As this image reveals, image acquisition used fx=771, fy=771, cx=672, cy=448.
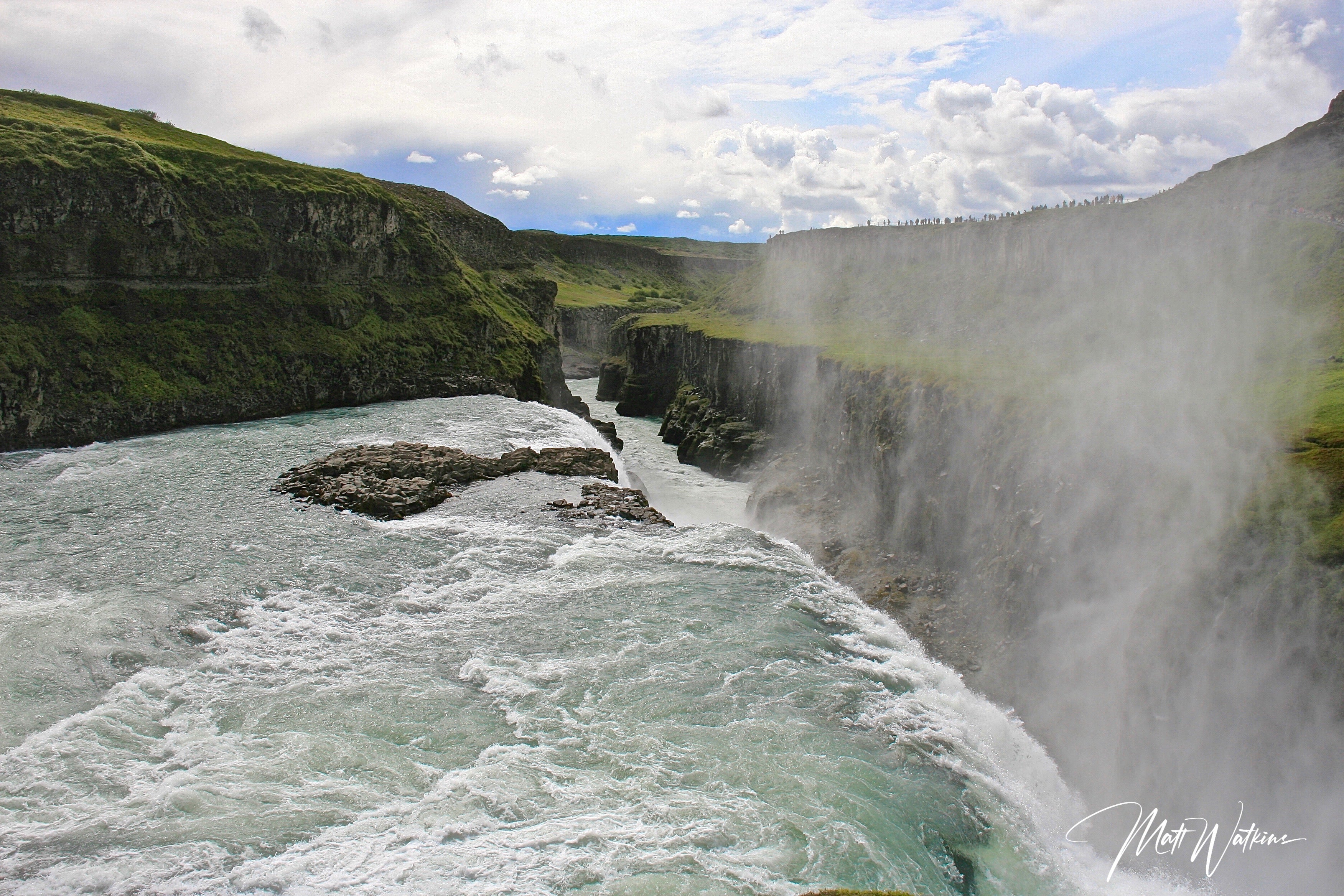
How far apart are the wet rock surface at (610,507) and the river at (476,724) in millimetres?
1355

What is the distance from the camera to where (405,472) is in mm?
27781

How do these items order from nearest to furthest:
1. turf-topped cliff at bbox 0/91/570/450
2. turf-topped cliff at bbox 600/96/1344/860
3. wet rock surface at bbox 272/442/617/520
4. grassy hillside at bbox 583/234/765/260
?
turf-topped cliff at bbox 600/96/1344/860
wet rock surface at bbox 272/442/617/520
turf-topped cliff at bbox 0/91/570/450
grassy hillside at bbox 583/234/765/260

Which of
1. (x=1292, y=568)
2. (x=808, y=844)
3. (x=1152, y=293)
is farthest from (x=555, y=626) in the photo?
(x=1152, y=293)

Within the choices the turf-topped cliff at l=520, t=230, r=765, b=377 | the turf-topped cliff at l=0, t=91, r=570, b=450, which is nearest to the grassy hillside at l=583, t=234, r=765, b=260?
the turf-topped cliff at l=520, t=230, r=765, b=377

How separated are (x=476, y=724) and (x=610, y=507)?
12.4 m

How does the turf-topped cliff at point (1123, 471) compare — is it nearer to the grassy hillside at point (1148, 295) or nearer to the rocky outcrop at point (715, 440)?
the grassy hillside at point (1148, 295)

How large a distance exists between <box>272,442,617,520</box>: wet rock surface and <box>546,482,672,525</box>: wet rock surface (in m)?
2.81

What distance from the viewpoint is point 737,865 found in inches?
402

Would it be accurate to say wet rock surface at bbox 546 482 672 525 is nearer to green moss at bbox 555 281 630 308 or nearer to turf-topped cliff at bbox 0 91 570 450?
turf-topped cliff at bbox 0 91 570 450

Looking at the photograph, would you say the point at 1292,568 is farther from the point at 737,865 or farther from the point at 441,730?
the point at 441,730

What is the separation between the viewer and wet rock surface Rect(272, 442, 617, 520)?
2528 centimetres

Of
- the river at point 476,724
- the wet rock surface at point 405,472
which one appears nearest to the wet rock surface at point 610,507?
the river at point 476,724

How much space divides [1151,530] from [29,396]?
40387mm

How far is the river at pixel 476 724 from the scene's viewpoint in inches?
398
